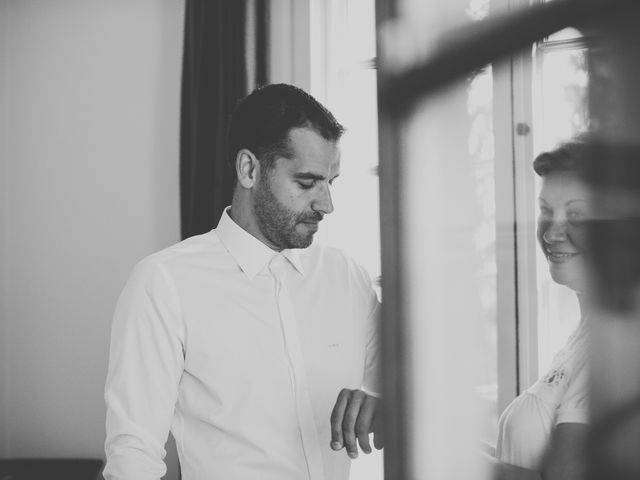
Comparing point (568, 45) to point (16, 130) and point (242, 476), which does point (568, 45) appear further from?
point (16, 130)

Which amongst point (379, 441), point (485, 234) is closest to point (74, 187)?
point (379, 441)

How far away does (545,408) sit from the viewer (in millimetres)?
254

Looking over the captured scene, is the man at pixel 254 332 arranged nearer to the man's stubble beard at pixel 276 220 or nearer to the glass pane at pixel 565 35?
the man's stubble beard at pixel 276 220

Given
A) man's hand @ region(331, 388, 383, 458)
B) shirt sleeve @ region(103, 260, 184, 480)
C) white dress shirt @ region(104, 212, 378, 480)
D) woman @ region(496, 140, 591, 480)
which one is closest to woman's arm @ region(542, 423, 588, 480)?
woman @ region(496, 140, 591, 480)

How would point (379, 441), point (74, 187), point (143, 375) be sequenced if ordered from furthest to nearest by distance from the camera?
point (74, 187)
point (143, 375)
point (379, 441)

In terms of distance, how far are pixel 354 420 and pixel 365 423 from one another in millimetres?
44

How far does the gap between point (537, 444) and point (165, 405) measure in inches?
40.4

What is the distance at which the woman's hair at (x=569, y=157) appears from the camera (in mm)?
237

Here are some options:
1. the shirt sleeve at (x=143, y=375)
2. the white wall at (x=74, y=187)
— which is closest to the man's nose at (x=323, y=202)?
the shirt sleeve at (x=143, y=375)

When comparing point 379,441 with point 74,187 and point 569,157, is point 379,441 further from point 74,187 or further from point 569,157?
point 74,187

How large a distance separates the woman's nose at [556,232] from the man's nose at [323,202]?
1086 millimetres

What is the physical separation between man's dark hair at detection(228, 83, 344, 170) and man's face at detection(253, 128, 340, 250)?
19 millimetres

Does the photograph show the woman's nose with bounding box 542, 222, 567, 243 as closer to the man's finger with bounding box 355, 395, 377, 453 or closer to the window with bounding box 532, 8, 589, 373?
the window with bounding box 532, 8, 589, 373

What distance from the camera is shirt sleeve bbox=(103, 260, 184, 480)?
1.15 m
